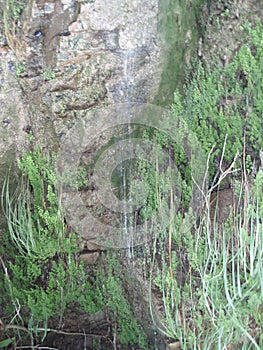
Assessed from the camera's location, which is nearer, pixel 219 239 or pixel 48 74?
pixel 219 239

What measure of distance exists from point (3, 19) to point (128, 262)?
142 cm

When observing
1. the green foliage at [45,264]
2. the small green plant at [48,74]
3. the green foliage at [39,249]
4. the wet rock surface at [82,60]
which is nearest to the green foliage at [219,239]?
the wet rock surface at [82,60]

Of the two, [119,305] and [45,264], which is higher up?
[45,264]

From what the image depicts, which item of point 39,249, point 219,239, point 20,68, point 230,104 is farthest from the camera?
point 20,68

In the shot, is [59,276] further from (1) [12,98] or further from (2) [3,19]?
(2) [3,19]

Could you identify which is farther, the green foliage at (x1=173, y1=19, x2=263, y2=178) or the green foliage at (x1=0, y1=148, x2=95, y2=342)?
the green foliage at (x1=0, y1=148, x2=95, y2=342)

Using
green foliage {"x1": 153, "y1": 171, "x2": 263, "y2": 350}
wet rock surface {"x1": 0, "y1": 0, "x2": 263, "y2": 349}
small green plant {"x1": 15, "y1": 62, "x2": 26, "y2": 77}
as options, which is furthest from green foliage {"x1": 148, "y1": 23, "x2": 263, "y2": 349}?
small green plant {"x1": 15, "y1": 62, "x2": 26, "y2": 77}

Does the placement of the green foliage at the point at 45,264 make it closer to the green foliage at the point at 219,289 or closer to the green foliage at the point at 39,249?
the green foliage at the point at 39,249

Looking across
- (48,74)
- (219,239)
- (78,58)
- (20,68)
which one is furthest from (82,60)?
(219,239)

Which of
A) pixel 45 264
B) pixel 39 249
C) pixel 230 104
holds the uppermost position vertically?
pixel 230 104

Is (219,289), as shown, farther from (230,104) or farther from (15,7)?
(15,7)

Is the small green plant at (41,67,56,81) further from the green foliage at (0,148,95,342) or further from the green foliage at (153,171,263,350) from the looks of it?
the green foliage at (153,171,263,350)

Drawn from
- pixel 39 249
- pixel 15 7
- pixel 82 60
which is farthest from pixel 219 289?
pixel 15 7

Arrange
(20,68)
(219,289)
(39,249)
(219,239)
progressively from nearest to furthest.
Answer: (219,289)
(219,239)
(39,249)
(20,68)
